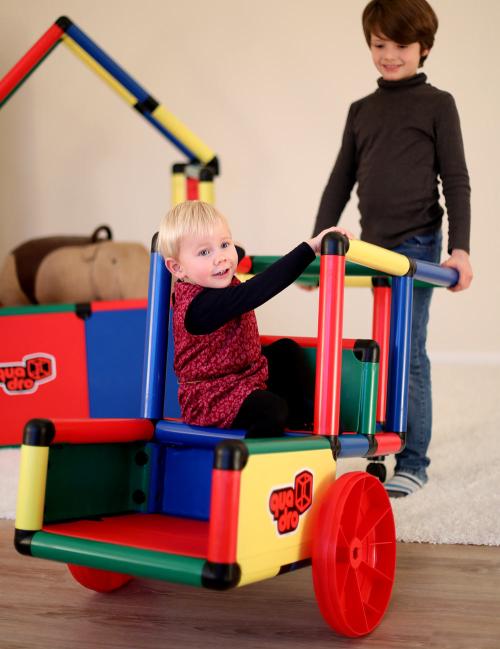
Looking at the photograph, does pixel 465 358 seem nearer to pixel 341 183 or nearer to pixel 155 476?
pixel 341 183

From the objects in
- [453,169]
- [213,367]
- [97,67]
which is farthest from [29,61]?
[213,367]

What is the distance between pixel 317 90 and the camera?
3.30m

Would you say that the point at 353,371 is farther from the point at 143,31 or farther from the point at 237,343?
the point at 143,31

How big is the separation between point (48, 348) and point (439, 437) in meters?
0.96

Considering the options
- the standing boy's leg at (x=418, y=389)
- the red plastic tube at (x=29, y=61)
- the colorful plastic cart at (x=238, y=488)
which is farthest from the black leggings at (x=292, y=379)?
the red plastic tube at (x=29, y=61)

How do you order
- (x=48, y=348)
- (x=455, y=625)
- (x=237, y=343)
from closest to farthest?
(x=455, y=625), (x=237, y=343), (x=48, y=348)

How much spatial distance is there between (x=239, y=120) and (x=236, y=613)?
2.56 m

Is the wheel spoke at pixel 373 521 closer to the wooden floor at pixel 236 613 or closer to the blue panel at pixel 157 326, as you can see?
the wooden floor at pixel 236 613

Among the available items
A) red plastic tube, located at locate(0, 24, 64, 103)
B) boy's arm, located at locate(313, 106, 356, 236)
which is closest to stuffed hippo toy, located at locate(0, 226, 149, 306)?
red plastic tube, located at locate(0, 24, 64, 103)

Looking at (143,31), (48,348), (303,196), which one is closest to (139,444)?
(48,348)

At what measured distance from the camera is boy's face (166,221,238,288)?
1.10 meters

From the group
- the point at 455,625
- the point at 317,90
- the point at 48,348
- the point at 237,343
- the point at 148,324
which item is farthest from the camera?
the point at 317,90

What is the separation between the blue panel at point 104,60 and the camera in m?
2.26

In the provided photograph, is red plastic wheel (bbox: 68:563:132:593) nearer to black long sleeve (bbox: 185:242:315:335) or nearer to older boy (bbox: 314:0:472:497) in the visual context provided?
black long sleeve (bbox: 185:242:315:335)
